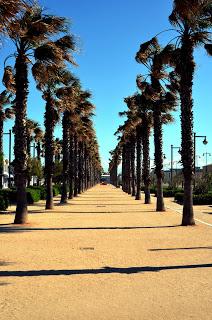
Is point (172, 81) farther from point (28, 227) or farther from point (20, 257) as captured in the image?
point (20, 257)

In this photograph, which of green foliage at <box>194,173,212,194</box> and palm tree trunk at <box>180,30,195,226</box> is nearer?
palm tree trunk at <box>180,30,195,226</box>

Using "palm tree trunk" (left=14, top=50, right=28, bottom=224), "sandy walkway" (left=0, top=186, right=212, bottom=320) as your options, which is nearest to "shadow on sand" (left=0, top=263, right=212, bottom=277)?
"sandy walkway" (left=0, top=186, right=212, bottom=320)

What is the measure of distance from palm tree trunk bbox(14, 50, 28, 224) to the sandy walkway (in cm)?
290

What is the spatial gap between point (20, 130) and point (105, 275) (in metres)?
11.5

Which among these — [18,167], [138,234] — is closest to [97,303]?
[138,234]

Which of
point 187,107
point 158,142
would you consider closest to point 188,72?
point 187,107

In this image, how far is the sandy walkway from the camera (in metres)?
7.17

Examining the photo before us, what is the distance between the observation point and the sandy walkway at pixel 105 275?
7172 mm

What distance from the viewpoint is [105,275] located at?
32.1 feet

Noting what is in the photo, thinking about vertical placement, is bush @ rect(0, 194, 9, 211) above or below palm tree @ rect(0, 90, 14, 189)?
below

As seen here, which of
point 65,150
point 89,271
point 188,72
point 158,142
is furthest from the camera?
point 65,150

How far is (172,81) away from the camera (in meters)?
25.3

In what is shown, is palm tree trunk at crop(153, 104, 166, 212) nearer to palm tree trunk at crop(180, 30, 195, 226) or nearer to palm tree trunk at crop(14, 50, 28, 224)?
palm tree trunk at crop(180, 30, 195, 226)

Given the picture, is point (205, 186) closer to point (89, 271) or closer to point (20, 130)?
point (20, 130)
